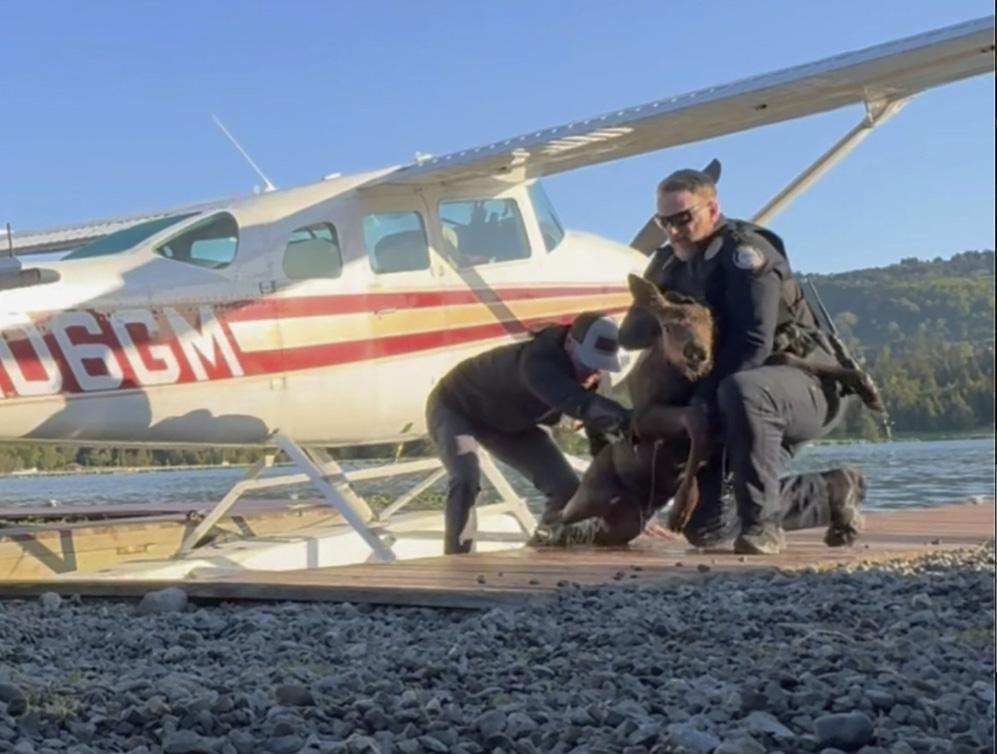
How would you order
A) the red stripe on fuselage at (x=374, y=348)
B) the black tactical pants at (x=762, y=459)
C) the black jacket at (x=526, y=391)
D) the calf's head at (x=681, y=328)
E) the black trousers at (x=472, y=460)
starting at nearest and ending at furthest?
the black tactical pants at (x=762, y=459) < the calf's head at (x=681, y=328) < the black jacket at (x=526, y=391) < the black trousers at (x=472, y=460) < the red stripe on fuselage at (x=374, y=348)

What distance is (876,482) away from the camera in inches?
458

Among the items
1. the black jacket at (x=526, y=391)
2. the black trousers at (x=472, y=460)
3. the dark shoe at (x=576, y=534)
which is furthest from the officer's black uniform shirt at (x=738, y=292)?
the black trousers at (x=472, y=460)

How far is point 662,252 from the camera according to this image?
5.31 m

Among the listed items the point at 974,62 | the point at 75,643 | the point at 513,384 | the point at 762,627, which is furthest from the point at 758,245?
the point at 974,62

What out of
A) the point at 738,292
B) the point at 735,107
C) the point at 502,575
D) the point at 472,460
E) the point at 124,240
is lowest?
the point at 502,575

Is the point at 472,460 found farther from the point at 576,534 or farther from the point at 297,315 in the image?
the point at 297,315

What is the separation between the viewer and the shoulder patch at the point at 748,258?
4.68 m

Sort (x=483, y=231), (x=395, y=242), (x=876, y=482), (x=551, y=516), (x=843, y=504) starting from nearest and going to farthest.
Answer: (x=843, y=504), (x=551, y=516), (x=395, y=242), (x=483, y=231), (x=876, y=482)

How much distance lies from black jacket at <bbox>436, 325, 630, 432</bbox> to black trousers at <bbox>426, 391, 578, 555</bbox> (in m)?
0.06

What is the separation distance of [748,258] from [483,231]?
12.7 feet

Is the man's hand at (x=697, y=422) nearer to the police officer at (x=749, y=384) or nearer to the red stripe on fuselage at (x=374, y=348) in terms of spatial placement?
the police officer at (x=749, y=384)

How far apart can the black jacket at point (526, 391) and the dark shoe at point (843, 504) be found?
0.82 meters

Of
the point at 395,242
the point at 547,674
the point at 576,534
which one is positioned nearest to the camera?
the point at 547,674

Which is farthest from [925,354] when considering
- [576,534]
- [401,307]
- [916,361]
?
[576,534]
